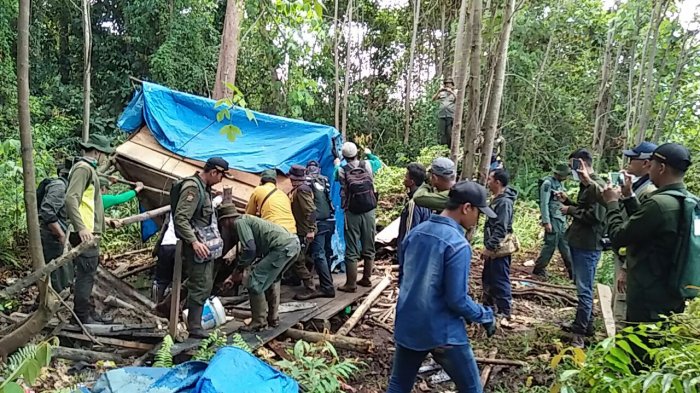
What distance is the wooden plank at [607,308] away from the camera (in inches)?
198

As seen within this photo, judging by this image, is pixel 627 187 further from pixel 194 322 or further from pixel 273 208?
pixel 194 322

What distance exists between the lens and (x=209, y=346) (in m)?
5.01

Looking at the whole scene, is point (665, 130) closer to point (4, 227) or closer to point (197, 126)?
point (197, 126)

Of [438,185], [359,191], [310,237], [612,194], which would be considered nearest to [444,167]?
[438,185]

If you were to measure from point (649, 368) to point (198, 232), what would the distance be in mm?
3872

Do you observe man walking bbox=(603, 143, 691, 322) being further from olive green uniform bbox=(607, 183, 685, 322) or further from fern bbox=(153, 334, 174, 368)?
fern bbox=(153, 334, 174, 368)

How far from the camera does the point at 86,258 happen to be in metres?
5.41

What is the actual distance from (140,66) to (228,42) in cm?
787

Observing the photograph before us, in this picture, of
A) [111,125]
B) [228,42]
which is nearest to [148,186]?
[228,42]

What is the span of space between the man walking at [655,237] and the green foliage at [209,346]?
3.33 metres

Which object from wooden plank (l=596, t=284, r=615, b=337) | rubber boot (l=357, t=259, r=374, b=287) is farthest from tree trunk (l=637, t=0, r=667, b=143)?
rubber boot (l=357, t=259, r=374, b=287)

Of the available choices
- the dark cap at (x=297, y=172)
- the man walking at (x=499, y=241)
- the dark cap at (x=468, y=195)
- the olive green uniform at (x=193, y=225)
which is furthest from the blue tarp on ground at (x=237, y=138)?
the dark cap at (x=468, y=195)

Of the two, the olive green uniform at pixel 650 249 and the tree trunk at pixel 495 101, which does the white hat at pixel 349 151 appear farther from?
the olive green uniform at pixel 650 249

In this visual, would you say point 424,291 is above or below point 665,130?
below
